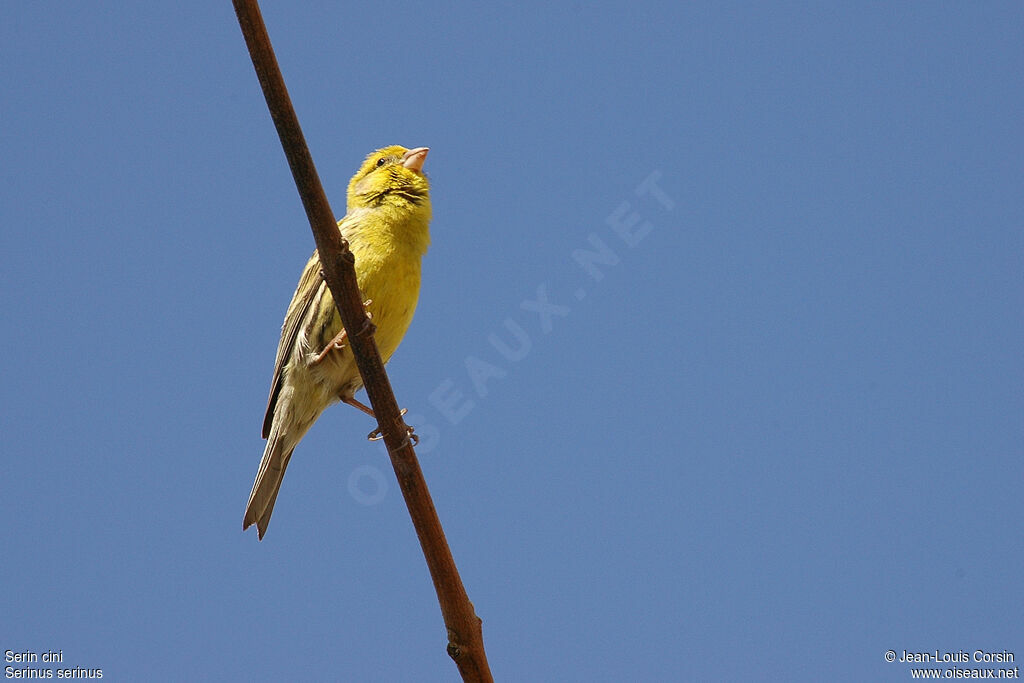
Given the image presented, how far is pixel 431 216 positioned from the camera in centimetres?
616

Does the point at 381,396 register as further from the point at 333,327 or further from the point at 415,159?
the point at 415,159

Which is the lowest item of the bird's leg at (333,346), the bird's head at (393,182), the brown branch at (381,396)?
the brown branch at (381,396)

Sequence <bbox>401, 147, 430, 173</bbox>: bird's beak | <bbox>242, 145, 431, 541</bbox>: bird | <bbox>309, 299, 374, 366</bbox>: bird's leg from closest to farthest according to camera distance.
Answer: <bbox>309, 299, 374, 366</bbox>: bird's leg
<bbox>242, 145, 431, 541</bbox>: bird
<bbox>401, 147, 430, 173</bbox>: bird's beak

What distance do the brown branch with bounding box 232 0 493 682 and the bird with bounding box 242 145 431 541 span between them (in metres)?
1.79

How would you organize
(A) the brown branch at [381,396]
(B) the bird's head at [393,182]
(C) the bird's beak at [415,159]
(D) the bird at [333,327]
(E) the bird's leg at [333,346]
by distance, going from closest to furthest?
(A) the brown branch at [381,396] < (E) the bird's leg at [333,346] < (D) the bird at [333,327] < (B) the bird's head at [393,182] < (C) the bird's beak at [415,159]

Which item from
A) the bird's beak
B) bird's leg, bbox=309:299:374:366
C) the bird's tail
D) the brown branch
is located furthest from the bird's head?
the brown branch

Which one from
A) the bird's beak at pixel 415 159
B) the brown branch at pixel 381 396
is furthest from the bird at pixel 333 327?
the brown branch at pixel 381 396

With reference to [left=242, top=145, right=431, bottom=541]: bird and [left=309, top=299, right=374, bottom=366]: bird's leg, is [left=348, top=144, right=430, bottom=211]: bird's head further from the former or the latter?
[left=309, top=299, right=374, bottom=366]: bird's leg

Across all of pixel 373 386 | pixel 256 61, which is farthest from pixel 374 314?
pixel 256 61

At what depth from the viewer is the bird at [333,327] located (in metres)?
5.58

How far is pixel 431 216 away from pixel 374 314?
95 centimetres

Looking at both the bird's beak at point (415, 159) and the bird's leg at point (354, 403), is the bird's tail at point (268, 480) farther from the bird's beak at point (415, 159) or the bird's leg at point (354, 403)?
the bird's beak at point (415, 159)

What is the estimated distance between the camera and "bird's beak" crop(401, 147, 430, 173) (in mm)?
6562

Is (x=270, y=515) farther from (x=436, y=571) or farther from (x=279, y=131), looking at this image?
(x=279, y=131)
